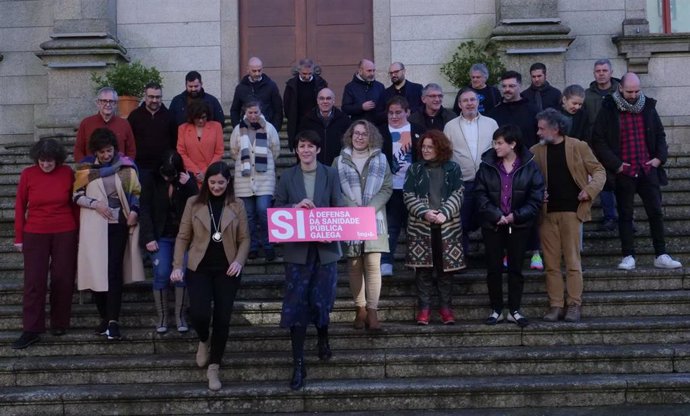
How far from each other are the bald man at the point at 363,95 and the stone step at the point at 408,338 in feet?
9.51

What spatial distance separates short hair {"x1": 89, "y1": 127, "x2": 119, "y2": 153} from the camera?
7.59 m

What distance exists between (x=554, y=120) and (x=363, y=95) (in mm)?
2529

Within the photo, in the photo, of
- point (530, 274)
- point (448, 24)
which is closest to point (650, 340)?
point (530, 274)

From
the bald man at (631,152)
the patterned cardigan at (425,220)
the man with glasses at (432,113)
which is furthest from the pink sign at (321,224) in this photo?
the bald man at (631,152)

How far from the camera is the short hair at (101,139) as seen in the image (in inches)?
299

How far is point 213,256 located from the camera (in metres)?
6.66

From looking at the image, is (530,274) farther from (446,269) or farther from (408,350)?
(408,350)

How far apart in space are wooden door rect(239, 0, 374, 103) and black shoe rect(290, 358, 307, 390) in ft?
24.2

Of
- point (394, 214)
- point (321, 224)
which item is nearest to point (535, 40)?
point (394, 214)

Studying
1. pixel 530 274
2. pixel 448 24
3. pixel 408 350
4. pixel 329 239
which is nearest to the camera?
pixel 329 239

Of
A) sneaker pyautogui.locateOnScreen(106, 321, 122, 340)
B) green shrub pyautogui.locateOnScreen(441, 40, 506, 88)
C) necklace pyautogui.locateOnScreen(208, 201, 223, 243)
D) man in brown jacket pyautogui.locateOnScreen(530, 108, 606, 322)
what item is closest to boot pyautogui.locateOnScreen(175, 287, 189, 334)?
sneaker pyautogui.locateOnScreen(106, 321, 122, 340)

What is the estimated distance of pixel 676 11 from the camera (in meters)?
13.1

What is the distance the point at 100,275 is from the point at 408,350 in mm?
2817

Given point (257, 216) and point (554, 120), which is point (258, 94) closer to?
point (257, 216)
